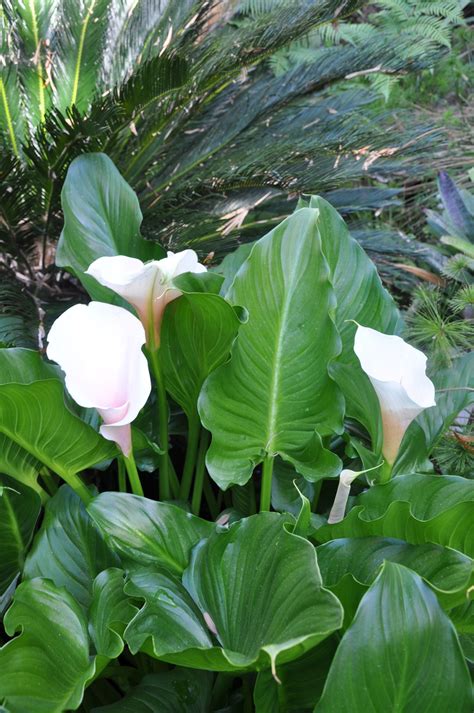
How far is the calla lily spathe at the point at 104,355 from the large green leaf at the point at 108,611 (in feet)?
0.46

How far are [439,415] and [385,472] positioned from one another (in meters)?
0.19

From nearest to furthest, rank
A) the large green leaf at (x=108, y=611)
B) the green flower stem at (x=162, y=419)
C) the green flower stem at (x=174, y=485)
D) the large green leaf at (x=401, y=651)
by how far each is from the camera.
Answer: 1. the large green leaf at (x=401, y=651)
2. the large green leaf at (x=108, y=611)
3. the green flower stem at (x=162, y=419)
4. the green flower stem at (x=174, y=485)

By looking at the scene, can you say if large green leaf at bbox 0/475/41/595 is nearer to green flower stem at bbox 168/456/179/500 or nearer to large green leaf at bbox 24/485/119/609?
large green leaf at bbox 24/485/119/609

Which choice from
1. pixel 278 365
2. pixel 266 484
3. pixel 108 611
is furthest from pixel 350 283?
pixel 108 611

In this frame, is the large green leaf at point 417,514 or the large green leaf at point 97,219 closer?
the large green leaf at point 417,514

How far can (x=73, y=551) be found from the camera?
2.81ft

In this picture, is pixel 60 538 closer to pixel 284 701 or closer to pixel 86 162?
pixel 284 701

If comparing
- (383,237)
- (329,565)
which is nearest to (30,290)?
(383,237)

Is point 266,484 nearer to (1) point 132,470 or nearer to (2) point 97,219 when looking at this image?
(1) point 132,470

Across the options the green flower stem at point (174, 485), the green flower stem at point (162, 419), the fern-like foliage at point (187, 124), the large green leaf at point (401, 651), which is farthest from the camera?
the fern-like foliage at point (187, 124)

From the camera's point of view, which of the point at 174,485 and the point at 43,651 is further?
the point at 174,485

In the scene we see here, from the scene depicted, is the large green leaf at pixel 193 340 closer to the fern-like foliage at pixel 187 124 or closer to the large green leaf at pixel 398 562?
the large green leaf at pixel 398 562

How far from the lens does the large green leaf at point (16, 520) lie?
35.0 inches

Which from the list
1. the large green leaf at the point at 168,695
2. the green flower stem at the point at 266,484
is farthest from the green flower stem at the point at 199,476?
the large green leaf at the point at 168,695
